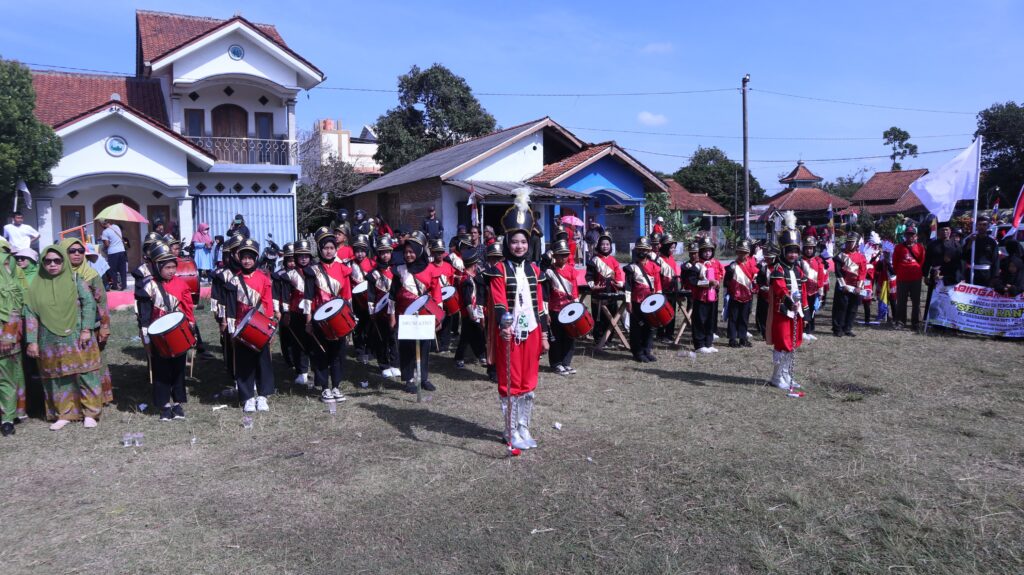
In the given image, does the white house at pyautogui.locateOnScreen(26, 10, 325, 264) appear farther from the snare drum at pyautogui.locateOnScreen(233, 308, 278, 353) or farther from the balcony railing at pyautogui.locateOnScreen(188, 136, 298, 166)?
the snare drum at pyautogui.locateOnScreen(233, 308, 278, 353)

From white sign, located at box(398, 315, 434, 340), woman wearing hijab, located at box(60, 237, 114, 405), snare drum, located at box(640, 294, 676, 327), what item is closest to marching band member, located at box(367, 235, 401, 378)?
white sign, located at box(398, 315, 434, 340)

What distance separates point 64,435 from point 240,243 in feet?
8.06

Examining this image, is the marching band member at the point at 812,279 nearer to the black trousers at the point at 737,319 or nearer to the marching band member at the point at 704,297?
the black trousers at the point at 737,319

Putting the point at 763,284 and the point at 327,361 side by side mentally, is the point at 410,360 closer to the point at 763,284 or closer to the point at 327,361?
the point at 327,361

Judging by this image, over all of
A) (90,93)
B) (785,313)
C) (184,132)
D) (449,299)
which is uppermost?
(90,93)

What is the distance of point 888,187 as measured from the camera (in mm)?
48281

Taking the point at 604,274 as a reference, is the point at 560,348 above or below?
below

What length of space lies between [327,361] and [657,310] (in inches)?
166

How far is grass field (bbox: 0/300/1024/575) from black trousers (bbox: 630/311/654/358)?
1.68m

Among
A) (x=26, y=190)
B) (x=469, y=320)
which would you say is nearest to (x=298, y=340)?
(x=469, y=320)

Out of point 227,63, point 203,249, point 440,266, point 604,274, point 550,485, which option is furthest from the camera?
point 227,63

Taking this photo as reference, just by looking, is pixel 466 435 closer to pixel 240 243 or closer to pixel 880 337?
pixel 240 243

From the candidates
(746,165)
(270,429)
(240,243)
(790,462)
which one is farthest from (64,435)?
(746,165)

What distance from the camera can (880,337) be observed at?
37.4ft
